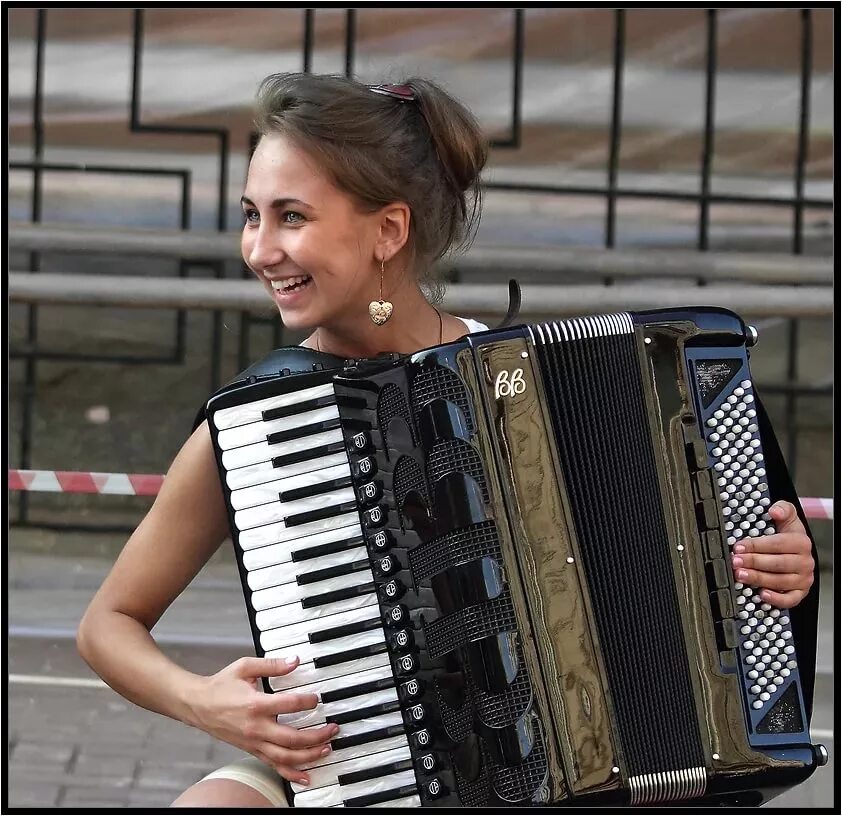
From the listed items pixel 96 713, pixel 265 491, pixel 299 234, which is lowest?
pixel 96 713

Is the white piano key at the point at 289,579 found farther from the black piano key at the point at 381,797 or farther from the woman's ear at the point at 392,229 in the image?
the woman's ear at the point at 392,229

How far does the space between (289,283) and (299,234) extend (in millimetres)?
74

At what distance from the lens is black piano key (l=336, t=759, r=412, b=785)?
1.63 meters

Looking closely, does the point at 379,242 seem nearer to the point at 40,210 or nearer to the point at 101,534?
the point at 40,210

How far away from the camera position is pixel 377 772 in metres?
1.64

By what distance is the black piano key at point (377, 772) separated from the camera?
1.63m

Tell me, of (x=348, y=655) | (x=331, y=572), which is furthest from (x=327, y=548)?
(x=348, y=655)

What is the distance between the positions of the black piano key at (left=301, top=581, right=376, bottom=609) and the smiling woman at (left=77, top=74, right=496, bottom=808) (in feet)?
0.57

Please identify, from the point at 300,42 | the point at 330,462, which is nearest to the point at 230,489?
the point at 330,462

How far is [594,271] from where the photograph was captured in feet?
15.9

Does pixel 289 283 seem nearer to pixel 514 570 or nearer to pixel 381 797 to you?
pixel 514 570

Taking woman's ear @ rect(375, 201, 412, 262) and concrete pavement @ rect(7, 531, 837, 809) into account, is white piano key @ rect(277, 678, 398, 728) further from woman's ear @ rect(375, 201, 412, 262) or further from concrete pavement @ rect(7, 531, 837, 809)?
concrete pavement @ rect(7, 531, 837, 809)

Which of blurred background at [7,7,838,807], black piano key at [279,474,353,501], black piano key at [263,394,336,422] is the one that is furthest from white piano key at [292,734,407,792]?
blurred background at [7,7,838,807]

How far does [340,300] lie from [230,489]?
34 centimetres
